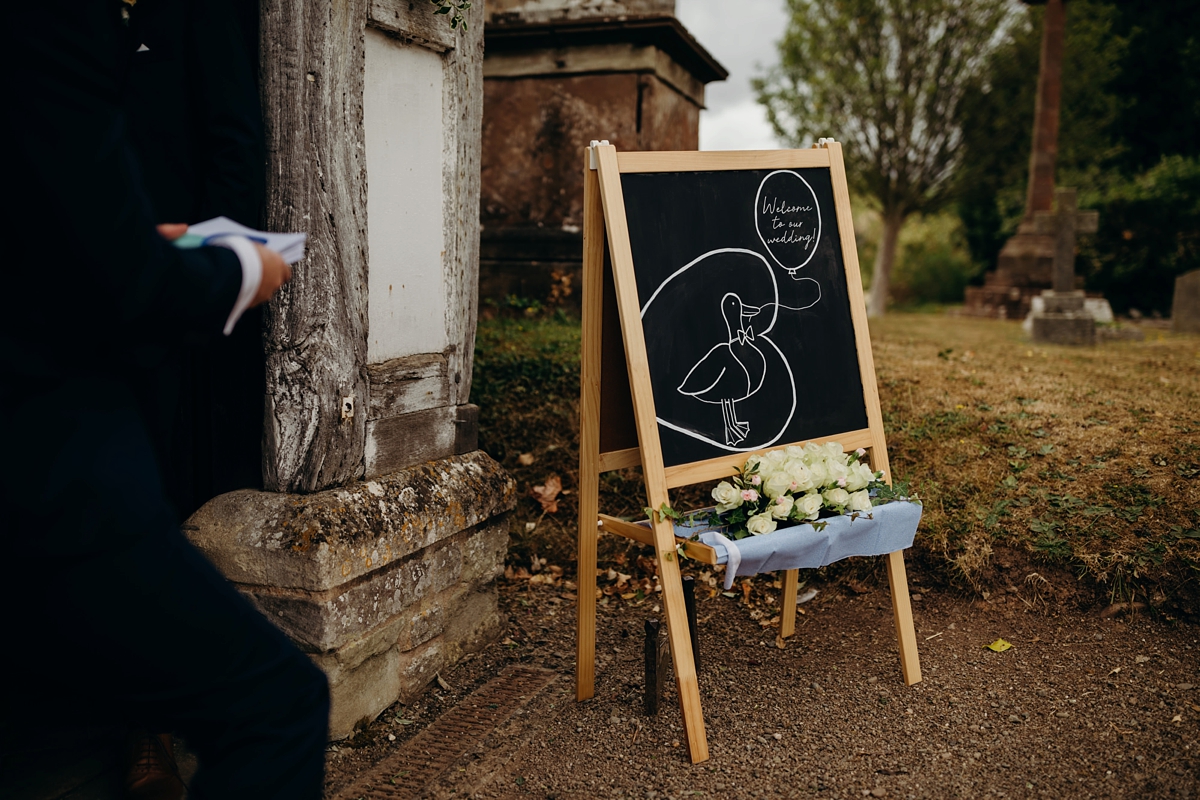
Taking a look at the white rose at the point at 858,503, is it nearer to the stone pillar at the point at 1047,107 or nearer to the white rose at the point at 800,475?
the white rose at the point at 800,475

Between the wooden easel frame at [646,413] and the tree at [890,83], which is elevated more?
the tree at [890,83]

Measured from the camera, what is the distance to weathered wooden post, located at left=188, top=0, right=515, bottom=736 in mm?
2436

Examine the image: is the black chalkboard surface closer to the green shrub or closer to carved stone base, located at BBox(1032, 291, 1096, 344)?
carved stone base, located at BBox(1032, 291, 1096, 344)

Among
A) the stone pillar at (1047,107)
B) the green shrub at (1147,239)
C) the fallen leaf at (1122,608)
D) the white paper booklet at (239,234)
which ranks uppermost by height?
the stone pillar at (1047,107)

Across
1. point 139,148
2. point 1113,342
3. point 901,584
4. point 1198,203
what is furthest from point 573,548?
point 1198,203

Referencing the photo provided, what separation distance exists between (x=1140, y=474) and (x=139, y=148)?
13.8 feet

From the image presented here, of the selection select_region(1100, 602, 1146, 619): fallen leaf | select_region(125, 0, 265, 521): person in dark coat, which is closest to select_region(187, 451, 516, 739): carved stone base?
select_region(125, 0, 265, 521): person in dark coat

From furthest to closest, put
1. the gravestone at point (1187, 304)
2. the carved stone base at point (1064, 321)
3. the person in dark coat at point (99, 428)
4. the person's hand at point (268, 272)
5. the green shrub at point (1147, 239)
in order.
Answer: the green shrub at point (1147, 239) < the gravestone at point (1187, 304) < the carved stone base at point (1064, 321) < the person's hand at point (268, 272) < the person in dark coat at point (99, 428)

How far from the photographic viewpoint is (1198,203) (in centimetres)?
1320

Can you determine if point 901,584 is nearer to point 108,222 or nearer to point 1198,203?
point 108,222

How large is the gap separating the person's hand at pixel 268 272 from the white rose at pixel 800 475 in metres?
1.65

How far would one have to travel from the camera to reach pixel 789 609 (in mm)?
3314

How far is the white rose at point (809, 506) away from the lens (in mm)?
2582

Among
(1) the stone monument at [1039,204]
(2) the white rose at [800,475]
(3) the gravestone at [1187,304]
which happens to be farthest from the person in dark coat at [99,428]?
(1) the stone monument at [1039,204]
